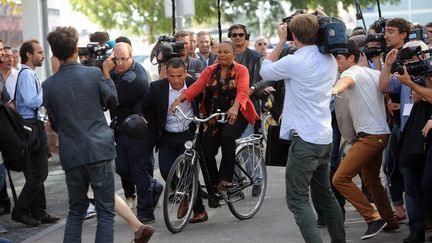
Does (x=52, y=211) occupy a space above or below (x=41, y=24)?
below

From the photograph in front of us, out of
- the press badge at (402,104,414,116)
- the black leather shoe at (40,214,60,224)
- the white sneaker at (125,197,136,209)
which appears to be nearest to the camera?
the press badge at (402,104,414,116)

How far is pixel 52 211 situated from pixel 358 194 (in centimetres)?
400

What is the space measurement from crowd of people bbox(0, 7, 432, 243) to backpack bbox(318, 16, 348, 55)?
0.22 ft

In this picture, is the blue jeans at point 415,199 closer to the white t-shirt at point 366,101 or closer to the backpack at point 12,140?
the white t-shirt at point 366,101

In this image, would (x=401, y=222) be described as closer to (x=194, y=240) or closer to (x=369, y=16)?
(x=194, y=240)

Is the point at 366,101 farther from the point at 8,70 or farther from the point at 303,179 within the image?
the point at 8,70

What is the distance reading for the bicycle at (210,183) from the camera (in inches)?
385

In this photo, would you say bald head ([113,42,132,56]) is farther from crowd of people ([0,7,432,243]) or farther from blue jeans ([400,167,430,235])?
blue jeans ([400,167,430,235])

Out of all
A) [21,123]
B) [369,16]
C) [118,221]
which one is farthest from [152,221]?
[369,16]

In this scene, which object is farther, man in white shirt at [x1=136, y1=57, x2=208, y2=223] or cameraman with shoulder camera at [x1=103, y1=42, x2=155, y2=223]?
cameraman with shoulder camera at [x1=103, y1=42, x2=155, y2=223]

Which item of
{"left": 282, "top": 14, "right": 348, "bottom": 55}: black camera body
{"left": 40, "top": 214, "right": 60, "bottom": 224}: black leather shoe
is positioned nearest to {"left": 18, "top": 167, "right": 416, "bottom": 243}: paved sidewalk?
{"left": 40, "top": 214, "right": 60, "bottom": 224}: black leather shoe

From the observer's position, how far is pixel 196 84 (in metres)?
10.1

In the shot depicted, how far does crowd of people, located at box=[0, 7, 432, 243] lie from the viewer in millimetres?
7609

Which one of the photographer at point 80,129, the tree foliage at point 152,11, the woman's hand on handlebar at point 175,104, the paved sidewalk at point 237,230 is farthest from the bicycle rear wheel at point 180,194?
the tree foliage at point 152,11
